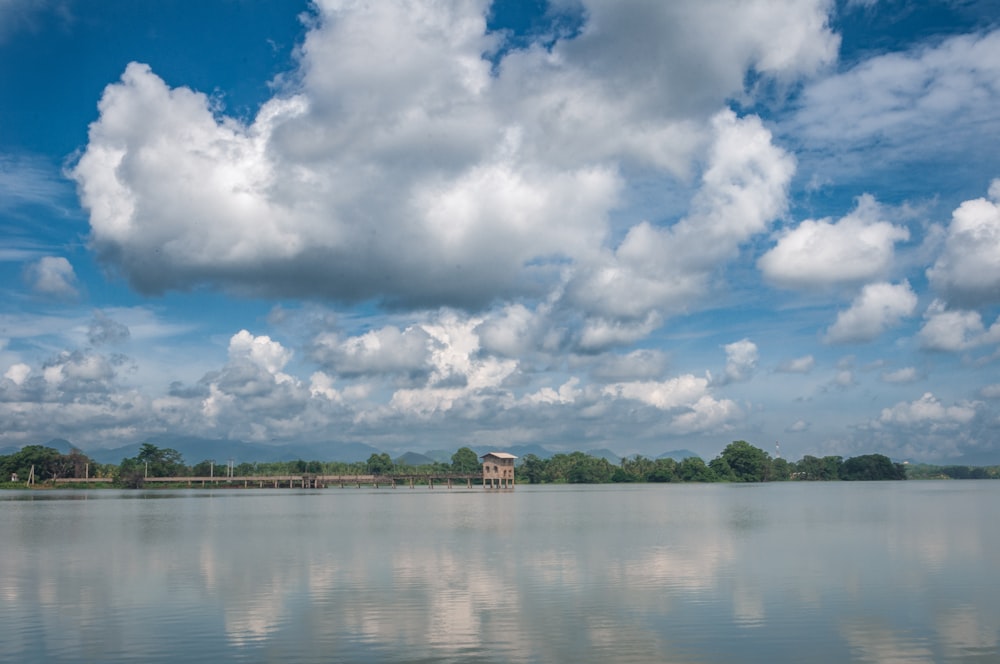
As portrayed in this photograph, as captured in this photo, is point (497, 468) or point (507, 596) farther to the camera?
point (497, 468)

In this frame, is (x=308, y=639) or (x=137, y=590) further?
(x=137, y=590)

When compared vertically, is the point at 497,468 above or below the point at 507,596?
below

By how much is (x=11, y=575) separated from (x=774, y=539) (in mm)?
36529

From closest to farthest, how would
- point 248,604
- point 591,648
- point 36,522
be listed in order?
point 591,648 < point 248,604 < point 36,522

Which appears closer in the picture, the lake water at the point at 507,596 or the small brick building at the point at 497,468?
the lake water at the point at 507,596

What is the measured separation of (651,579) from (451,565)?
346 inches

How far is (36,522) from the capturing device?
6450cm

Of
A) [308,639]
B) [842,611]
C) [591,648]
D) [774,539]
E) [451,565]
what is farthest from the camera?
[774,539]

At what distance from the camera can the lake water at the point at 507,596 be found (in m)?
19.4

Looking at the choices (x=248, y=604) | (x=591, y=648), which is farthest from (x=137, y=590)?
(x=591, y=648)

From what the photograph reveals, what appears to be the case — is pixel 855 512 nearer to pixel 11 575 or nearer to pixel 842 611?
pixel 842 611

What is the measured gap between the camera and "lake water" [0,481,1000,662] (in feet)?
63.8

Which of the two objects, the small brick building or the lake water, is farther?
the small brick building

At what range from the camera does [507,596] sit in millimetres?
26281
